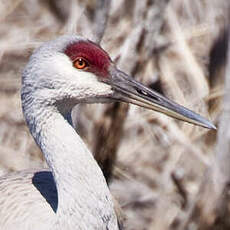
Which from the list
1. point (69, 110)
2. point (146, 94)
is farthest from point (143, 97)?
point (69, 110)

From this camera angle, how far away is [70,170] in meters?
3.72

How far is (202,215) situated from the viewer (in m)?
5.47

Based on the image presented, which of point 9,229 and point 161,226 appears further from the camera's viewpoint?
point 161,226

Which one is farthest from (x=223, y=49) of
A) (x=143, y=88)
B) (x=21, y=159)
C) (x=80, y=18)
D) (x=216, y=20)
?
(x=143, y=88)

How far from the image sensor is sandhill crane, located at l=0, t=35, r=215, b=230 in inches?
144

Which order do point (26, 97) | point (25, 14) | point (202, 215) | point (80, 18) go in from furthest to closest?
point (25, 14) < point (80, 18) < point (202, 215) < point (26, 97)

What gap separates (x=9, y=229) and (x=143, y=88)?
82cm

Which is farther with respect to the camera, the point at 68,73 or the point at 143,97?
the point at 143,97

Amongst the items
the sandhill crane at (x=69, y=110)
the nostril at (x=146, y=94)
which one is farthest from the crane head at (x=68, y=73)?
the nostril at (x=146, y=94)

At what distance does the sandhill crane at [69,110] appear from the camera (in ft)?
12.0

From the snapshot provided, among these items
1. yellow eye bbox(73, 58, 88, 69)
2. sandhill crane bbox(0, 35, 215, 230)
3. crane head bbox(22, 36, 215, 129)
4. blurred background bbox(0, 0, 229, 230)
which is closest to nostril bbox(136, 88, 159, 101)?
sandhill crane bbox(0, 35, 215, 230)

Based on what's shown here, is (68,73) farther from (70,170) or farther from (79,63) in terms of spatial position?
(70,170)

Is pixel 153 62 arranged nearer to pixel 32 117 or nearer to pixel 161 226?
pixel 161 226

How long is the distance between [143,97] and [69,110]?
31 centimetres
